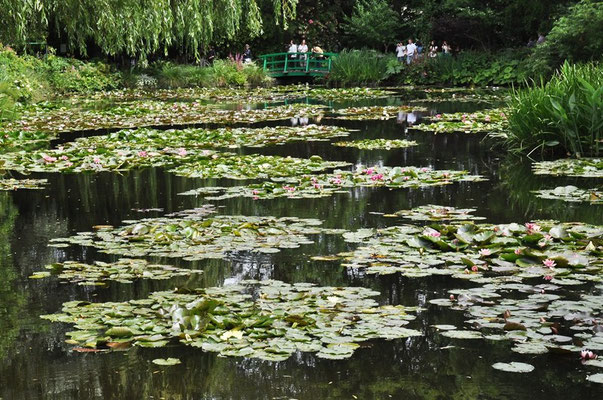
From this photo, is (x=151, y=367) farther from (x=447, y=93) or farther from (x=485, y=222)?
(x=447, y=93)

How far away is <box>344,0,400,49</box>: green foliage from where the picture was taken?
115ft

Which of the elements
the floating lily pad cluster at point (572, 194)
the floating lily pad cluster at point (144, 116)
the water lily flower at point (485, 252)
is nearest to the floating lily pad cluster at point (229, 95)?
the floating lily pad cluster at point (144, 116)

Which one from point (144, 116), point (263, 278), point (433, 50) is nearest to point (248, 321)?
point (263, 278)

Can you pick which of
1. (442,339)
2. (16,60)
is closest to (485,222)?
(442,339)

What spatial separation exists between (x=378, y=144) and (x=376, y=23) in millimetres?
24273

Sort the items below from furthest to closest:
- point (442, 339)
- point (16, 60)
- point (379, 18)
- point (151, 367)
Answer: point (379, 18) → point (16, 60) → point (442, 339) → point (151, 367)

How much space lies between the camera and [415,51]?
32.1 meters

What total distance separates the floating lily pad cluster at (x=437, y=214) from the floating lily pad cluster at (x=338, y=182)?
111 centimetres

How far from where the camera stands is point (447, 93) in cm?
2475

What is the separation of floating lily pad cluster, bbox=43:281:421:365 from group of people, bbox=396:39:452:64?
27.1 meters

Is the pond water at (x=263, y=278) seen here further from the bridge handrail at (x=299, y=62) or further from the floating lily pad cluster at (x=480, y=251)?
the bridge handrail at (x=299, y=62)

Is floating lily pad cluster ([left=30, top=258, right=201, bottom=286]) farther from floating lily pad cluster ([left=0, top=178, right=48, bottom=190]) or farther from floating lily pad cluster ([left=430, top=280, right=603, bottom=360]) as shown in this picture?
floating lily pad cluster ([left=0, top=178, right=48, bottom=190])

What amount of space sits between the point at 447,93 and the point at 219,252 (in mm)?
20118

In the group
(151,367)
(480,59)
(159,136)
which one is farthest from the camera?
(480,59)
